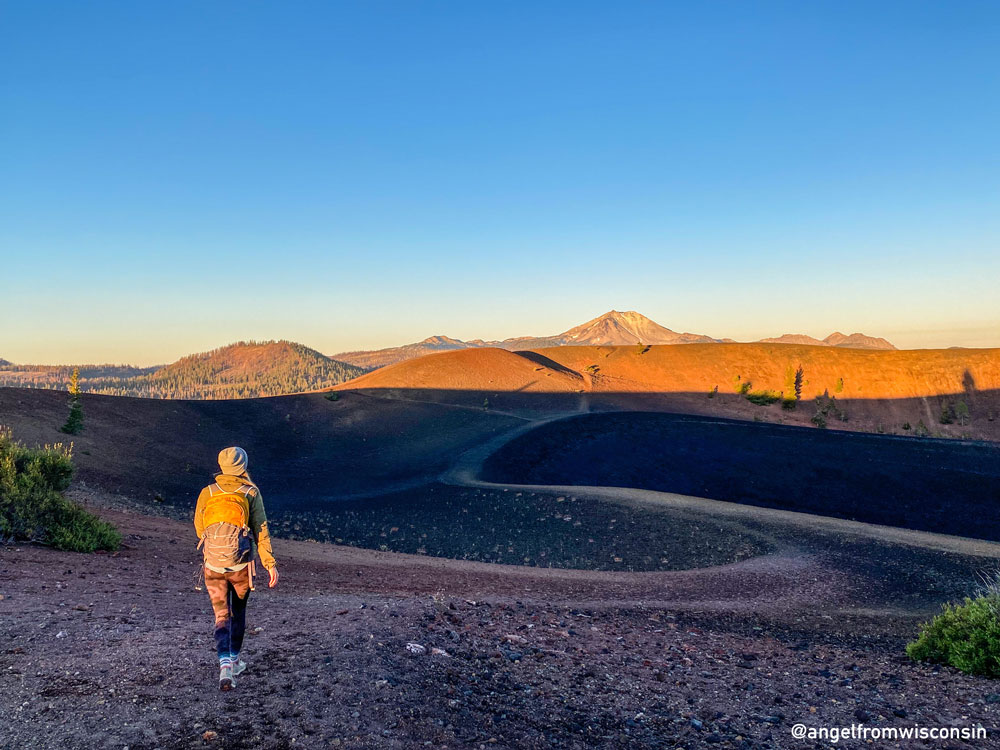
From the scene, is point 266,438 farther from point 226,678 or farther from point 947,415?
point 947,415

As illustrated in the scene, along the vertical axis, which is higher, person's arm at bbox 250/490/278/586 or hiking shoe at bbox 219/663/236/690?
person's arm at bbox 250/490/278/586

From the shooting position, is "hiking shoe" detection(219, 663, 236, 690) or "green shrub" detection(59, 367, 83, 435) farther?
"green shrub" detection(59, 367, 83, 435)

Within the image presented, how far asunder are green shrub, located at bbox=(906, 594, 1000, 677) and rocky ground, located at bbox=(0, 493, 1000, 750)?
30cm

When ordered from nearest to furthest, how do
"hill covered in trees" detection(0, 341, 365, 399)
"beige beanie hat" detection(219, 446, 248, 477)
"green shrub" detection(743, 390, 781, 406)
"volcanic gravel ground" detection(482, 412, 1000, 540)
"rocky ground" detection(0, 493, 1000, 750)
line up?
"rocky ground" detection(0, 493, 1000, 750) < "beige beanie hat" detection(219, 446, 248, 477) < "volcanic gravel ground" detection(482, 412, 1000, 540) < "green shrub" detection(743, 390, 781, 406) < "hill covered in trees" detection(0, 341, 365, 399)

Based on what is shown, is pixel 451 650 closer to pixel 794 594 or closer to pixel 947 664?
pixel 947 664

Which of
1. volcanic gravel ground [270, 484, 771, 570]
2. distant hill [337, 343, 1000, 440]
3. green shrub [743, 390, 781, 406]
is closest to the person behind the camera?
volcanic gravel ground [270, 484, 771, 570]

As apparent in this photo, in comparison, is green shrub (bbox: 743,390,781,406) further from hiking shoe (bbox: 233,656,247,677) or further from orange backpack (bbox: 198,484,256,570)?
orange backpack (bbox: 198,484,256,570)

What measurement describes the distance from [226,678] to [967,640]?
8.21m

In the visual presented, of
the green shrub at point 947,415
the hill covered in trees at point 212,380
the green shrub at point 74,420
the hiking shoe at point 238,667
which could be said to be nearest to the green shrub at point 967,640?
the hiking shoe at point 238,667

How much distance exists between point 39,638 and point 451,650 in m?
4.30

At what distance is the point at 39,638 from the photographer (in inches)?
240

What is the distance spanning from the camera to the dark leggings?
5199 mm

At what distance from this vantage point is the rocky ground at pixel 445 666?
464 centimetres

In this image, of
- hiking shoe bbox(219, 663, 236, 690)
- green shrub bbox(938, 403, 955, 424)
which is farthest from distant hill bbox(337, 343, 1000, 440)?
hiking shoe bbox(219, 663, 236, 690)
